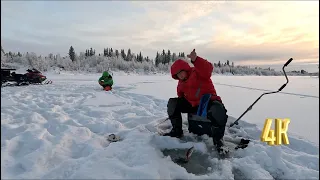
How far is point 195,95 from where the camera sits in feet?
12.7

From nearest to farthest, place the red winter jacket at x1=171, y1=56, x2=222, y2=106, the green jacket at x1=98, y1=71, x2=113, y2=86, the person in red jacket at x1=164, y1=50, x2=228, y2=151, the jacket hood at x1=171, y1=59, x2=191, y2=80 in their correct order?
the person in red jacket at x1=164, y1=50, x2=228, y2=151 < the red winter jacket at x1=171, y1=56, x2=222, y2=106 < the jacket hood at x1=171, y1=59, x2=191, y2=80 < the green jacket at x1=98, y1=71, x2=113, y2=86

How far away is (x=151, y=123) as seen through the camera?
15.2ft

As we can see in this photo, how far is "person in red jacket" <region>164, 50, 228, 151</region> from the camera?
346cm

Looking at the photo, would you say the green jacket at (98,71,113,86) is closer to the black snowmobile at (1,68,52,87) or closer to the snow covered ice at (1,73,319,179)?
the black snowmobile at (1,68,52,87)

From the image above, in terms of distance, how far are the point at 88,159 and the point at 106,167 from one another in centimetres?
33

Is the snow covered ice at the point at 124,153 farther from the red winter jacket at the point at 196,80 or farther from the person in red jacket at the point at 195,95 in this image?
the red winter jacket at the point at 196,80

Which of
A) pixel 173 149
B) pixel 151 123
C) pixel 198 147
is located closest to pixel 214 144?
pixel 198 147

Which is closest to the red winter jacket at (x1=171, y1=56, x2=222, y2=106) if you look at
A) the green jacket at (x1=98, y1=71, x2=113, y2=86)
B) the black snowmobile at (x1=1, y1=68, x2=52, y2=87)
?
the green jacket at (x1=98, y1=71, x2=113, y2=86)

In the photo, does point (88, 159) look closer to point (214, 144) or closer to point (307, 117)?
point (214, 144)

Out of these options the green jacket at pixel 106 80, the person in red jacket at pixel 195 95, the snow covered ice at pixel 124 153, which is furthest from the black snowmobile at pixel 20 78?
the person in red jacket at pixel 195 95

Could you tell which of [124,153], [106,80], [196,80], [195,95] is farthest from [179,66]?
[106,80]

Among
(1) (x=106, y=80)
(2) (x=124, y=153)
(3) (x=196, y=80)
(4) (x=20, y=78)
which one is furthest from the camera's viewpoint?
(4) (x=20, y=78)

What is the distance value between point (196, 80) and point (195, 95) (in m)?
0.22

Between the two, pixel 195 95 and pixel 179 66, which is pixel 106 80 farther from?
pixel 195 95
